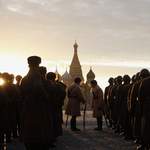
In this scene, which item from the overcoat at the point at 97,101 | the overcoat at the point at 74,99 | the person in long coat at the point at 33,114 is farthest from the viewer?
the overcoat at the point at 97,101

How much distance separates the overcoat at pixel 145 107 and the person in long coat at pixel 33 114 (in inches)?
97.8

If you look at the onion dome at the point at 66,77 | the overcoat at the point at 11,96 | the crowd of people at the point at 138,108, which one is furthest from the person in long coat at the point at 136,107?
the onion dome at the point at 66,77

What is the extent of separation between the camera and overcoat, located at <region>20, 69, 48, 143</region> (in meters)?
6.00

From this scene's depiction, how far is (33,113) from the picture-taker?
19.7 feet

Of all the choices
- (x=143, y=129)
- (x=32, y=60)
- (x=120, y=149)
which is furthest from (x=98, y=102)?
(x=32, y=60)

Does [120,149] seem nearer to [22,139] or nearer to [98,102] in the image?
[22,139]

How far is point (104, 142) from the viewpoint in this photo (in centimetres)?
980

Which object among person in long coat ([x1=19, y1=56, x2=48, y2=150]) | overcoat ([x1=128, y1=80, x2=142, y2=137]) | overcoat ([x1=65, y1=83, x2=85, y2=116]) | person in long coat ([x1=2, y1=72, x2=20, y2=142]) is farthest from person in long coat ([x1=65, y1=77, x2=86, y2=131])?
person in long coat ([x1=19, y1=56, x2=48, y2=150])

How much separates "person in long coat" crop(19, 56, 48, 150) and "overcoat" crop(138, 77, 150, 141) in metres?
2.49

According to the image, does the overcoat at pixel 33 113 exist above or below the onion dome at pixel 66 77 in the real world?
below

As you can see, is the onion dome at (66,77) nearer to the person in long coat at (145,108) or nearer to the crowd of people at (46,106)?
the crowd of people at (46,106)

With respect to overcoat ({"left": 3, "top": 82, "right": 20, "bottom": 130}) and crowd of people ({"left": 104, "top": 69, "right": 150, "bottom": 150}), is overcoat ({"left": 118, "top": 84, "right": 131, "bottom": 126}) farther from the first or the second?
overcoat ({"left": 3, "top": 82, "right": 20, "bottom": 130})

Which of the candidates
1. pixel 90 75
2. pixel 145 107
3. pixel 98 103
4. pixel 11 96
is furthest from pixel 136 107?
pixel 90 75

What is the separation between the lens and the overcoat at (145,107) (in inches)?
283
